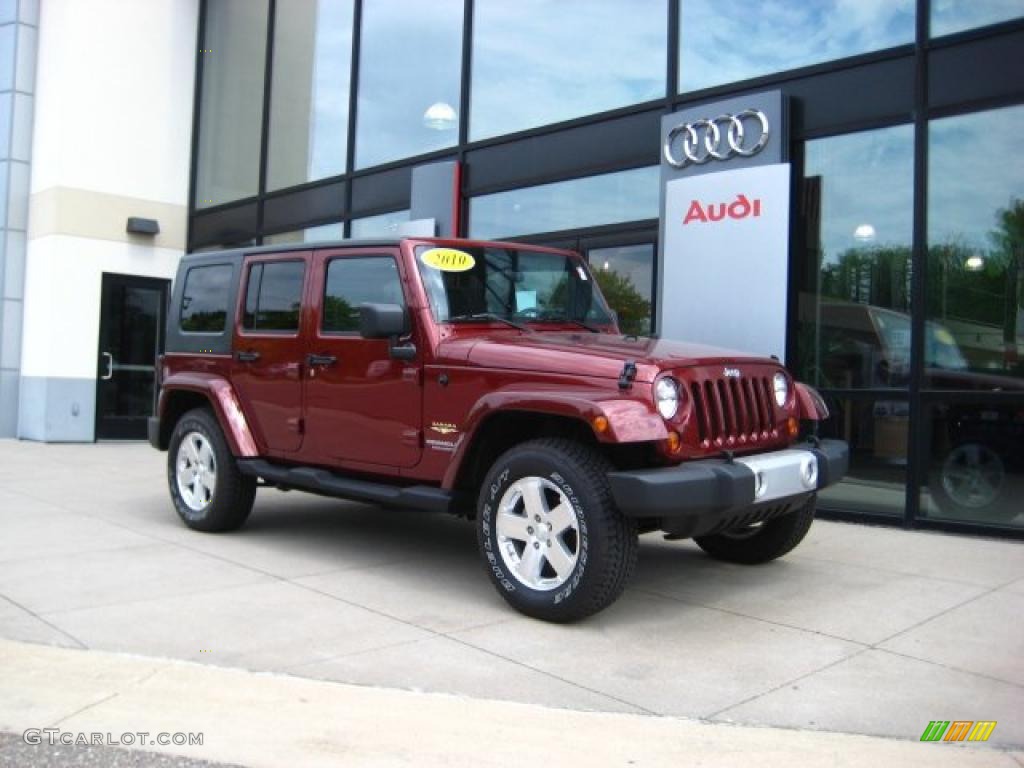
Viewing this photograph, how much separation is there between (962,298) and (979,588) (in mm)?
2554

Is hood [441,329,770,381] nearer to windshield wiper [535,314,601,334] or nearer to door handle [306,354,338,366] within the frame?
windshield wiper [535,314,601,334]

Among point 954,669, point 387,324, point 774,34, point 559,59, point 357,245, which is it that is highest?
point 559,59

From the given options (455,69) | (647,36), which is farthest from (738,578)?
(455,69)

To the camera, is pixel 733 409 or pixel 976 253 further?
pixel 976 253

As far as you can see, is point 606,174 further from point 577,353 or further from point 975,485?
point 577,353

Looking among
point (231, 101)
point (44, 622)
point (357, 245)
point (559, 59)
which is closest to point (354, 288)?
point (357, 245)

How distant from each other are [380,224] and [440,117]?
4.96 ft

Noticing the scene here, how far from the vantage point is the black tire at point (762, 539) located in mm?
5434

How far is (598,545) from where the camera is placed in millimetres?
4137

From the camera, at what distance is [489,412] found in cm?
462

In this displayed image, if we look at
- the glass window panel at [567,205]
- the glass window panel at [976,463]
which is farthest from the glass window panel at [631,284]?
the glass window panel at [976,463]

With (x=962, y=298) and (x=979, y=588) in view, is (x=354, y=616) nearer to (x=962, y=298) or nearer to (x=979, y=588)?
(x=979, y=588)

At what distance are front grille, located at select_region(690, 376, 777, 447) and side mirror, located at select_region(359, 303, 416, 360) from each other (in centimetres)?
156

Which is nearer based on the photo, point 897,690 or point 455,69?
point 897,690
